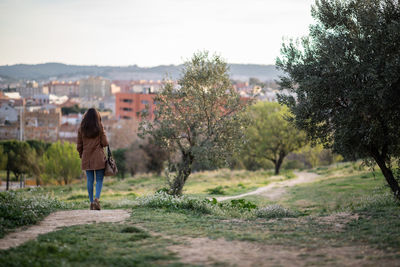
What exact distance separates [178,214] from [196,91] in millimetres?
7398

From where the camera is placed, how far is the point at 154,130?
16.9m

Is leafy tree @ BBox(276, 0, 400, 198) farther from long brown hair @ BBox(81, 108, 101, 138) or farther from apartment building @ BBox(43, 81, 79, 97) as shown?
apartment building @ BBox(43, 81, 79, 97)

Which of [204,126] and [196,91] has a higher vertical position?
[196,91]

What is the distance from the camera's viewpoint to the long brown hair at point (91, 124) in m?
10.3

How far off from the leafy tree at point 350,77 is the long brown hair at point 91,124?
5.31m

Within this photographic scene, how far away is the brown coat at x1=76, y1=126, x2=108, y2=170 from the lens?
10312 millimetres

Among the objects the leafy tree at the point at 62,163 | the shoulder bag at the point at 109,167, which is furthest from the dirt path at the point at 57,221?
the leafy tree at the point at 62,163

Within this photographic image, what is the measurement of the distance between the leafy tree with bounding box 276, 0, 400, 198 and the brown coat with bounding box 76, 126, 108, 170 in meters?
5.33

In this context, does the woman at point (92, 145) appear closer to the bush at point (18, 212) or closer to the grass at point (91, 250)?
the bush at point (18, 212)

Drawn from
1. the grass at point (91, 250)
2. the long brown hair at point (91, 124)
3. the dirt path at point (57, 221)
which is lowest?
A: the dirt path at point (57, 221)

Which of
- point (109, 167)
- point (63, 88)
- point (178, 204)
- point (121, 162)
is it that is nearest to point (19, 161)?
point (121, 162)

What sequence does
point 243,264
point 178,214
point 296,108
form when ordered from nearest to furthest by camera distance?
point 243,264 < point 178,214 < point 296,108

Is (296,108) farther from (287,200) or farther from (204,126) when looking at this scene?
(287,200)

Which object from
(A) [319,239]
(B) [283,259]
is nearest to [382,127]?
(A) [319,239]
